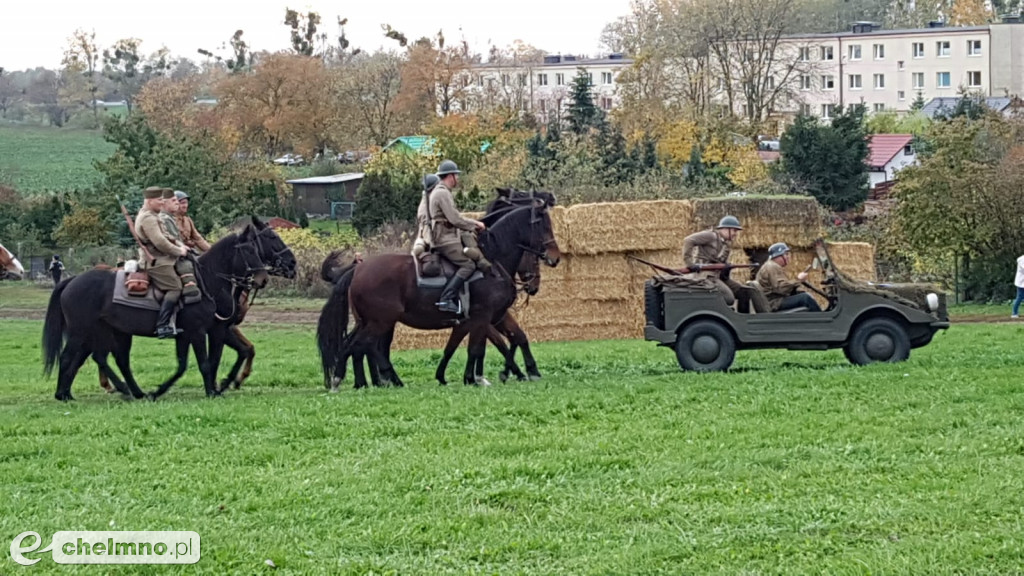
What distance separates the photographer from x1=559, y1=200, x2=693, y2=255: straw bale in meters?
26.1

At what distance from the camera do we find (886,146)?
71.1 meters

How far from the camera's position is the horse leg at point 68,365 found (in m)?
15.8

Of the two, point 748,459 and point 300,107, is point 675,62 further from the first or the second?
point 748,459

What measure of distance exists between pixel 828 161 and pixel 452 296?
38.7m

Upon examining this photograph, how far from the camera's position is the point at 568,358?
19594 millimetres

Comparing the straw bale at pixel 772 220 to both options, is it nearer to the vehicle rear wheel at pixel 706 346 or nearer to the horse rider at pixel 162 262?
the vehicle rear wheel at pixel 706 346

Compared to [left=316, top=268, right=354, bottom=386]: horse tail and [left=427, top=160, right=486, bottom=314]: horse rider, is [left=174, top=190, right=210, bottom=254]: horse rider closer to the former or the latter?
[left=316, top=268, right=354, bottom=386]: horse tail

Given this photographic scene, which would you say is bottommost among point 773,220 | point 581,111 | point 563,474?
point 563,474

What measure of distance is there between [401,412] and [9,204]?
47967mm

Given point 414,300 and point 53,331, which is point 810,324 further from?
point 53,331

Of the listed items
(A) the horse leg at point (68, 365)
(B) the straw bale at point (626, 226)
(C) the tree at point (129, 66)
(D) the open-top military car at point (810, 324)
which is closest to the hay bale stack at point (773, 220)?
(B) the straw bale at point (626, 226)

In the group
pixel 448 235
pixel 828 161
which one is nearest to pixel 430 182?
pixel 448 235

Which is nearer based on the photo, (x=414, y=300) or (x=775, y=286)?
(x=414, y=300)

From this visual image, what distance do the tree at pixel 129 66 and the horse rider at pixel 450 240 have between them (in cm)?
10600
